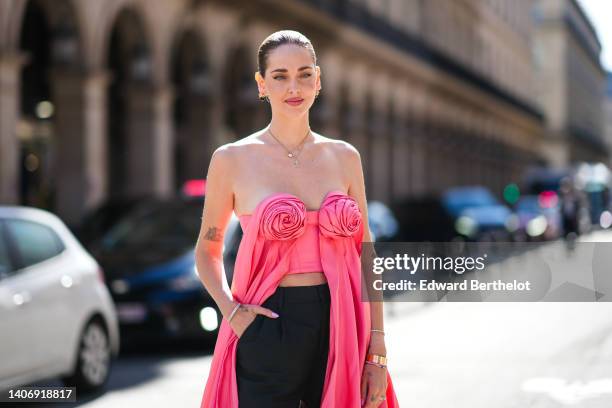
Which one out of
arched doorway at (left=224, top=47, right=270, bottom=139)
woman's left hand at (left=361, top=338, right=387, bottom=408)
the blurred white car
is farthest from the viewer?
arched doorway at (left=224, top=47, right=270, bottom=139)

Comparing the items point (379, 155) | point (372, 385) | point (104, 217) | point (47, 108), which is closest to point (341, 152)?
point (372, 385)

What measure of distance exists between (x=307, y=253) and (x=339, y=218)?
138 mm

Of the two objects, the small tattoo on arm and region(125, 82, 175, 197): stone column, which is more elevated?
region(125, 82, 175, 197): stone column

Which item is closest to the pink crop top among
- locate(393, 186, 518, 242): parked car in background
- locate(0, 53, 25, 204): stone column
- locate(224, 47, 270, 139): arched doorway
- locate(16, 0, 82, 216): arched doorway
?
locate(0, 53, 25, 204): stone column

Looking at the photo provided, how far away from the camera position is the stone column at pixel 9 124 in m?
20.4

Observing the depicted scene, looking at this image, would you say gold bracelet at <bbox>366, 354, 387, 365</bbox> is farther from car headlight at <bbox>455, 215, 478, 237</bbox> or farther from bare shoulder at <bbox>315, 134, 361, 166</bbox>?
car headlight at <bbox>455, 215, 478, 237</bbox>

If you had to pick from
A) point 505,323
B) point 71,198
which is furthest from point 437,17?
point 505,323

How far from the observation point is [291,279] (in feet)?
11.6

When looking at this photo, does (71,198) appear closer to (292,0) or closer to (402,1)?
(292,0)

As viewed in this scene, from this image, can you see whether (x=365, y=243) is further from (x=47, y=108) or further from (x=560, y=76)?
(x=560, y=76)

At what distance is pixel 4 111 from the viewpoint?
20625 mm

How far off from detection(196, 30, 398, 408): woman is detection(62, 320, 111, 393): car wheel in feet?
20.1

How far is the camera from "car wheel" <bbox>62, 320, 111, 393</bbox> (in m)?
9.55

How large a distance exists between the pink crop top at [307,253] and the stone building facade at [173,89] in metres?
17.6
